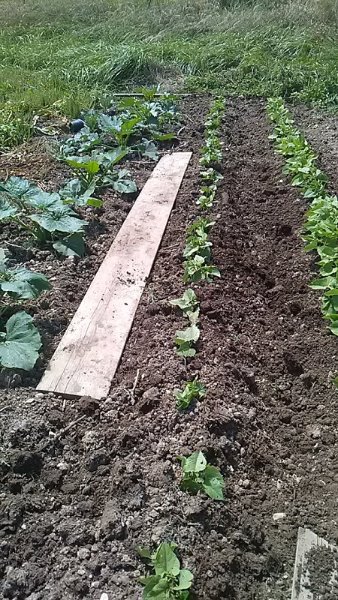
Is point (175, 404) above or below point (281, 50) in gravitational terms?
above

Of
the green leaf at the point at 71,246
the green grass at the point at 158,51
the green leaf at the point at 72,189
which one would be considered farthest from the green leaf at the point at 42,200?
the green grass at the point at 158,51

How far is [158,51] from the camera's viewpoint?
946cm

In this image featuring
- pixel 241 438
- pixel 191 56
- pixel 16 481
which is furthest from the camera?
pixel 191 56

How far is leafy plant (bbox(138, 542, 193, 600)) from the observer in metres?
1.96

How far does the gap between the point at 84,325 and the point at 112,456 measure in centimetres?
101

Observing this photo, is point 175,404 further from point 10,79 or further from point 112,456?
point 10,79

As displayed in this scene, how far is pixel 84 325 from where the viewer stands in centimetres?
341

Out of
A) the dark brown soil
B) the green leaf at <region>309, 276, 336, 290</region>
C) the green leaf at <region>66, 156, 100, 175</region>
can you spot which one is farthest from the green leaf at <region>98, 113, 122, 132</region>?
the green leaf at <region>309, 276, 336, 290</region>

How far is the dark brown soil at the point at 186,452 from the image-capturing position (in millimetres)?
2166

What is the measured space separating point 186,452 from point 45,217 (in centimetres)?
212

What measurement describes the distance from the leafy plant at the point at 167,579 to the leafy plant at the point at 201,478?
33 centimetres

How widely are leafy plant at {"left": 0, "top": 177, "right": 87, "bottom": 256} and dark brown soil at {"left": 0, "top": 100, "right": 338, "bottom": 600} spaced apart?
0.64 metres

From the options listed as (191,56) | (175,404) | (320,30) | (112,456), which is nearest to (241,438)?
(175,404)

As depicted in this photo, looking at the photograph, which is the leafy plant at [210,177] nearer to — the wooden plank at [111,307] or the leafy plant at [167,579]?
the wooden plank at [111,307]
